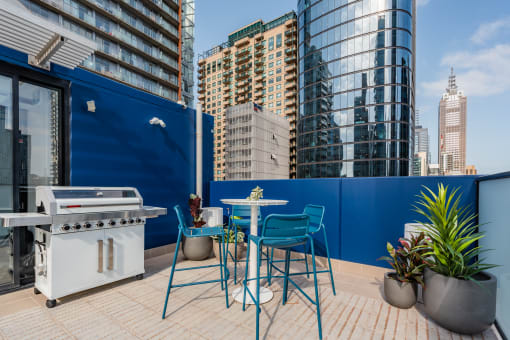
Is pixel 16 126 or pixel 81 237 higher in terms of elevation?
pixel 16 126

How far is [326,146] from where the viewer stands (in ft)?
110

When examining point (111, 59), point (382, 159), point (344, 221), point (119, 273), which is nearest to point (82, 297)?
point (119, 273)

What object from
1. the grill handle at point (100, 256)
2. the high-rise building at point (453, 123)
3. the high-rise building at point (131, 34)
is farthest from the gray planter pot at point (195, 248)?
the high-rise building at point (453, 123)

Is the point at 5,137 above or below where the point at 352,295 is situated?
above

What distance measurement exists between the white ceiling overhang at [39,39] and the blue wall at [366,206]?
3.53 m

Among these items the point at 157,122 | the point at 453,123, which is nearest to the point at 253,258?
the point at 157,122

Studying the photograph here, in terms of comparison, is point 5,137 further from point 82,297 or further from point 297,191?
point 297,191

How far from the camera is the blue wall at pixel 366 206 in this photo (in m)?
3.07

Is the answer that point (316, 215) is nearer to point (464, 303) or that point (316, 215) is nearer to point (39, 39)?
point (464, 303)

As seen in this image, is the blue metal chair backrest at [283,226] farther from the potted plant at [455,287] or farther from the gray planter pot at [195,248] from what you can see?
the gray planter pot at [195,248]

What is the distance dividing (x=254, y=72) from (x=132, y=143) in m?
51.2

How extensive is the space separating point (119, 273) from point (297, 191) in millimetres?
2822

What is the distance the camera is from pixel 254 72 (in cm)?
5072

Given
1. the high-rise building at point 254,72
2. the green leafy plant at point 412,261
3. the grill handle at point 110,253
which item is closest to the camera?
the green leafy plant at point 412,261
